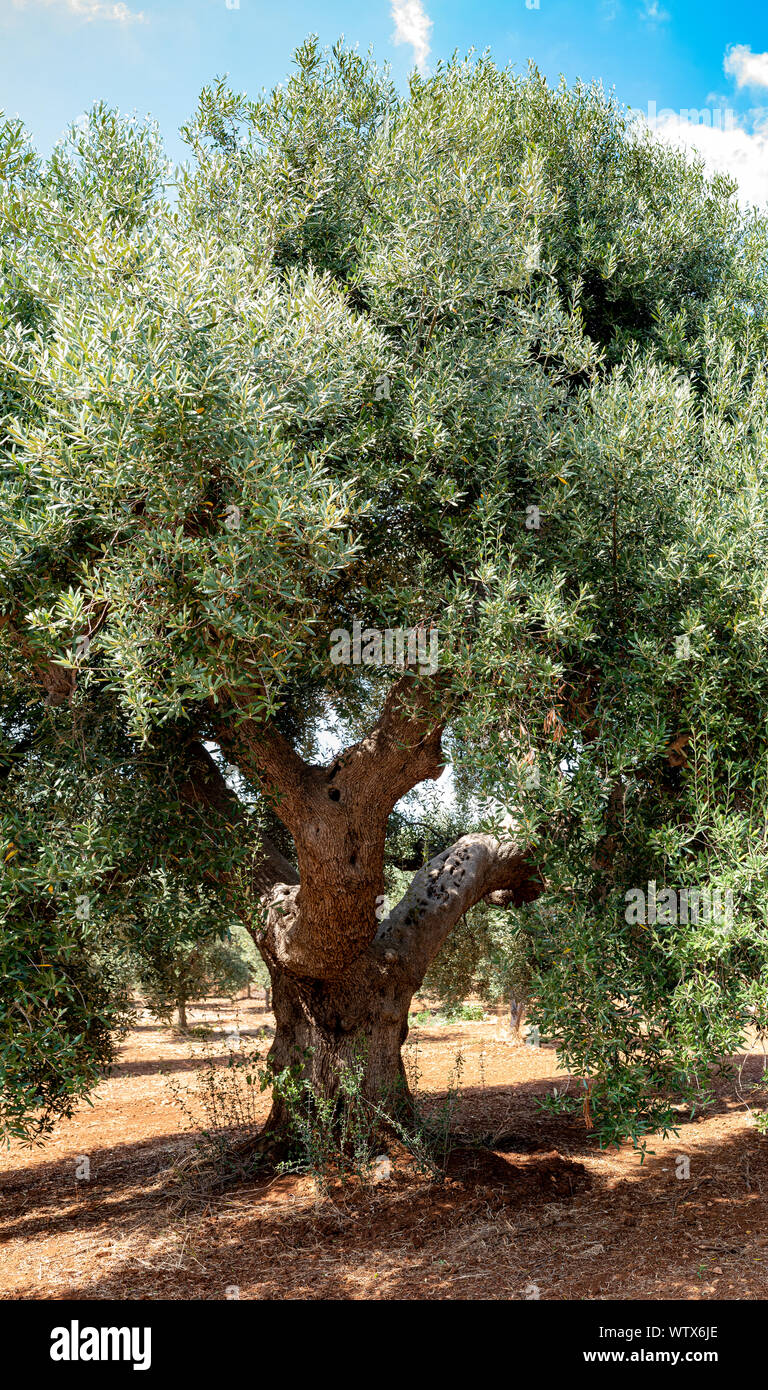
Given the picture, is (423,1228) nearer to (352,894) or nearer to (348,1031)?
(348,1031)

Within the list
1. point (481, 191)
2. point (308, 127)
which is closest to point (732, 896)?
point (481, 191)

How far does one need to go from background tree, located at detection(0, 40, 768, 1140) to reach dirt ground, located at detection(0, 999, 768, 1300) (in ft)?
4.98

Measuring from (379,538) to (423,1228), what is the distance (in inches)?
218

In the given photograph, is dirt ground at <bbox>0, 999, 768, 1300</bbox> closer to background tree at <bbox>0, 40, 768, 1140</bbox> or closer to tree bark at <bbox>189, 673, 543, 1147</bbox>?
tree bark at <bbox>189, 673, 543, 1147</bbox>

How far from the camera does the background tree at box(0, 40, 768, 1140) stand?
4680 mm

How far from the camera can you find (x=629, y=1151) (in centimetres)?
1036

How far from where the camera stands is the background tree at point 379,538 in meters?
4.68

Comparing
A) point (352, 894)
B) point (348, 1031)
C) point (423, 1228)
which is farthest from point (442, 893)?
point (423, 1228)

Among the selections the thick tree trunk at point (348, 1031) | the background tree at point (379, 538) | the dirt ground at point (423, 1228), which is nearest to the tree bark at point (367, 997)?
the thick tree trunk at point (348, 1031)

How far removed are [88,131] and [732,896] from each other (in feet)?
22.5

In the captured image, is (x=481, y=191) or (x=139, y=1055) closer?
(x=481, y=191)

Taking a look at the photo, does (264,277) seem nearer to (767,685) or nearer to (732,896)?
(767,685)

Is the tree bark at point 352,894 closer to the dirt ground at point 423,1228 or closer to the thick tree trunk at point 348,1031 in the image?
the thick tree trunk at point 348,1031

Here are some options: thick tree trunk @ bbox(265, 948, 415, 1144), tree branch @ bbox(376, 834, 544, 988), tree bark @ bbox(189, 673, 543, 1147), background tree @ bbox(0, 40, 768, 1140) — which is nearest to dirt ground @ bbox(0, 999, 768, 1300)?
thick tree trunk @ bbox(265, 948, 415, 1144)
